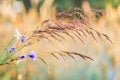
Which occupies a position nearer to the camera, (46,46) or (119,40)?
(46,46)

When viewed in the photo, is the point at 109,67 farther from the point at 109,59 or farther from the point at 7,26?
the point at 7,26

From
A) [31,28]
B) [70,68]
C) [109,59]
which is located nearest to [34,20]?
[31,28]

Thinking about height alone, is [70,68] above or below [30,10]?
below

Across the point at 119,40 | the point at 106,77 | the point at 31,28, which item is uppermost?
the point at 31,28

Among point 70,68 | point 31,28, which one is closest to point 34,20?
point 31,28

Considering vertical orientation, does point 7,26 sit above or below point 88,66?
above

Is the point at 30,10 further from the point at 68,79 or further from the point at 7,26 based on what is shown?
the point at 68,79
